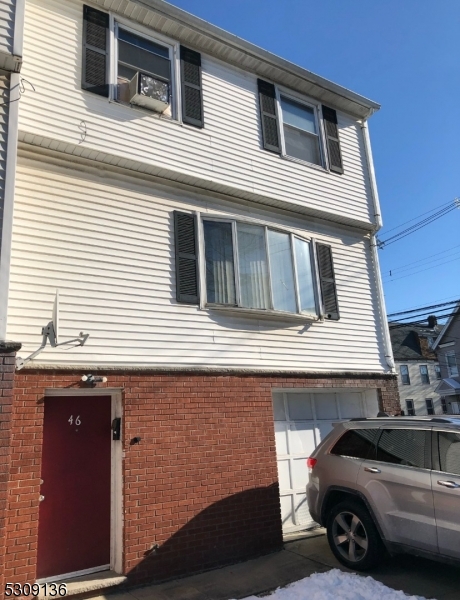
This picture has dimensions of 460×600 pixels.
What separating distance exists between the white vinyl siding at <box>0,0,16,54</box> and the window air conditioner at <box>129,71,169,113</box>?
1.78 meters

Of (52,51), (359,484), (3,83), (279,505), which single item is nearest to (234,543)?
(279,505)

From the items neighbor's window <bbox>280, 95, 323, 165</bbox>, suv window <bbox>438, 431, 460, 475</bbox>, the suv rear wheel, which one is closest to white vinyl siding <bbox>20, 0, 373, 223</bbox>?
neighbor's window <bbox>280, 95, 323, 165</bbox>

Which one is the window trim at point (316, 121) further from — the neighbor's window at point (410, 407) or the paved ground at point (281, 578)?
the neighbor's window at point (410, 407)

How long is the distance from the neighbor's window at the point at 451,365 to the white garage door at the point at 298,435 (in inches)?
1231

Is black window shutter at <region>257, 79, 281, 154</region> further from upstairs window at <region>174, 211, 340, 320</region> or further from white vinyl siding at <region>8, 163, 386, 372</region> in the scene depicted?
upstairs window at <region>174, 211, 340, 320</region>

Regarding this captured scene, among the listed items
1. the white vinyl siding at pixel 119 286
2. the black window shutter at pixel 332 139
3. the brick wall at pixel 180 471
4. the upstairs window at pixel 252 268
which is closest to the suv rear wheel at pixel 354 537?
the brick wall at pixel 180 471

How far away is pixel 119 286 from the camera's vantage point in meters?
6.37

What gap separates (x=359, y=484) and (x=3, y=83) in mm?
6380

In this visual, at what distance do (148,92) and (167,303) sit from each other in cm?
323

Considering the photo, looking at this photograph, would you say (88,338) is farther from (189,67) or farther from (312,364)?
(189,67)

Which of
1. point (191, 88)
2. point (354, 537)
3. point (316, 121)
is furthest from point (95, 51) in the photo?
point (354, 537)

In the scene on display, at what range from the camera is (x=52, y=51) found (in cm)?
657

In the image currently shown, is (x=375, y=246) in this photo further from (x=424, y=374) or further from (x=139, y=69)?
(x=424, y=374)

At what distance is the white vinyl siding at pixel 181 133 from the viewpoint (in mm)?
6418
